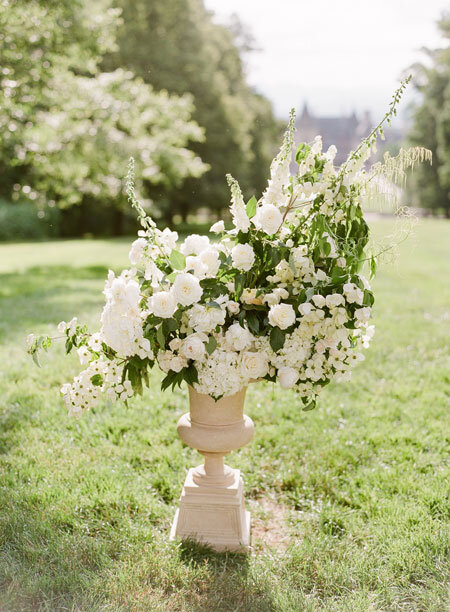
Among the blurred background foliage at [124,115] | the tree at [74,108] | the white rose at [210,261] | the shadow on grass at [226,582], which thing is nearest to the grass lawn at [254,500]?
the shadow on grass at [226,582]

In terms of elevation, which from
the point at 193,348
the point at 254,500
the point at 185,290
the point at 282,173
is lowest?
the point at 254,500

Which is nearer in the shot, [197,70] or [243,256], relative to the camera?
[243,256]

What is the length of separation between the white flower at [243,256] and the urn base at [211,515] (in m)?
1.15

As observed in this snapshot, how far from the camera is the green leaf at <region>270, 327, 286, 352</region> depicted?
2.52m

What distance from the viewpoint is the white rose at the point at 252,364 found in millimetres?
2529

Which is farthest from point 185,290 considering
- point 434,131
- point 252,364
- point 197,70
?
point 434,131

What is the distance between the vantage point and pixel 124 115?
13000 millimetres

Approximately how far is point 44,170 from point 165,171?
9.66 feet

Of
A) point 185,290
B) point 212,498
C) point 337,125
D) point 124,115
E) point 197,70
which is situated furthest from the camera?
point 337,125

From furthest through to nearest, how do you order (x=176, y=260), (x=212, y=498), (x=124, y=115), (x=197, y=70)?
(x=197, y=70), (x=124, y=115), (x=212, y=498), (x=176, y=260)

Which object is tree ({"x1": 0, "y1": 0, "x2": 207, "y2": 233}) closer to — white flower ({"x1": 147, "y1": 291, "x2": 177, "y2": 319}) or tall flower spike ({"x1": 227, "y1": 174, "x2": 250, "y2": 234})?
tall flower spike ({"x1": 227, "y1": 174, "x2": 250, "y2": 234})

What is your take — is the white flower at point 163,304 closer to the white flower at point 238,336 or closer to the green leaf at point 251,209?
the white flower at point 238,336

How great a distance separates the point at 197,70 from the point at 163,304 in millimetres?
24949

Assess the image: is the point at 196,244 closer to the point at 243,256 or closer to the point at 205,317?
the point at 243,256
